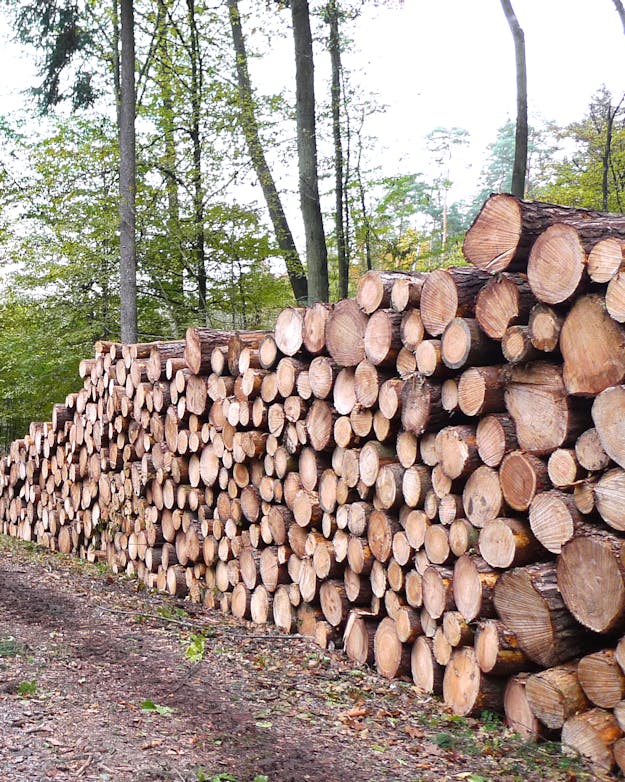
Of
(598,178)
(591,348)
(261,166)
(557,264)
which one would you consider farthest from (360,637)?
(598,178)

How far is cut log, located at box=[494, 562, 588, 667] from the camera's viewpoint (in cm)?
341

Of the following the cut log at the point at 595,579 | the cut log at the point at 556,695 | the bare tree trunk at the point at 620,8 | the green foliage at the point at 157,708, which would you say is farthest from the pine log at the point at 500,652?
the bare tree trunk at the point at 620,8

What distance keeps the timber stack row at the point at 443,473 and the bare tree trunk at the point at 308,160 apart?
3886 mm

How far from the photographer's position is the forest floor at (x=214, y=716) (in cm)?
315

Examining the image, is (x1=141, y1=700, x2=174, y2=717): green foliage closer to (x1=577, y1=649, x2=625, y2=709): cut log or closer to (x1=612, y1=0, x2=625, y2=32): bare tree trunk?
(x1=577, y1=649, x2=625, y2=709): cut log

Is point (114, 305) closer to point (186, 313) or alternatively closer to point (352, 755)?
point (186, 313)

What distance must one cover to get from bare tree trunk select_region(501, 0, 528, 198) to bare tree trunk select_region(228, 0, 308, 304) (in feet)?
12.3

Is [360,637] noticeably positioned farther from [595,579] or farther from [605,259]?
[605,259]

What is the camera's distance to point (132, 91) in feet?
39.2

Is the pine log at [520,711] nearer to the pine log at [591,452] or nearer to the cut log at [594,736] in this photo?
the cut log at [594,736]

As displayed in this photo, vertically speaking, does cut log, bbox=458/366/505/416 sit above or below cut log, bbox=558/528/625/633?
above

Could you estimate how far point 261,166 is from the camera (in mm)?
13273

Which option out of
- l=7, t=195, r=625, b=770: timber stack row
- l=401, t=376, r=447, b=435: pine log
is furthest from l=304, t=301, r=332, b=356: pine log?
l=401, t=376, r=447, b=435: pine log

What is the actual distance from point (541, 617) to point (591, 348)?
1.20m
